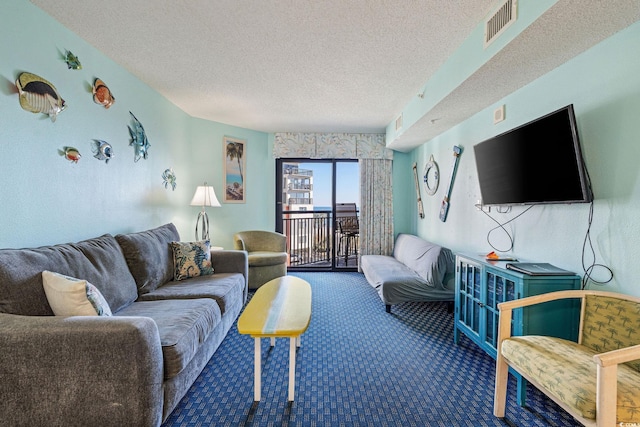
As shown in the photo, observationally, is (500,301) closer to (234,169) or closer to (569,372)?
(569,372)

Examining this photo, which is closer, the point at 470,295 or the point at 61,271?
the point at 61,271

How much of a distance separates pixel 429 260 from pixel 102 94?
3.38 meters

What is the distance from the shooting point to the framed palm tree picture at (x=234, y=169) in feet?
14.0

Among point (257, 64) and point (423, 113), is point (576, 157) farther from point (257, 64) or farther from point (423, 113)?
point (257, 64)

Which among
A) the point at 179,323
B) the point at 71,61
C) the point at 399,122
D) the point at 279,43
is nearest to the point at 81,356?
the point at 179,323

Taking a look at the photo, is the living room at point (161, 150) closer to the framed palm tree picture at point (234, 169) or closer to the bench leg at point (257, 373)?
the framed palm tree picture at point (234, 169)

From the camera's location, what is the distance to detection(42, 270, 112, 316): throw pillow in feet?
4.55

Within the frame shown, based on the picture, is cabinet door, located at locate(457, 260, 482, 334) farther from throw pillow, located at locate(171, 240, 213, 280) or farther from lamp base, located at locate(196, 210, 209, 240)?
lamp base, located at locate(196, 210, 209, 240)

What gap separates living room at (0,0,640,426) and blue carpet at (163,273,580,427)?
888 mm

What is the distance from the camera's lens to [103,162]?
2.33 metres

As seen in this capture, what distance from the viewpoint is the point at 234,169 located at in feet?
14.3

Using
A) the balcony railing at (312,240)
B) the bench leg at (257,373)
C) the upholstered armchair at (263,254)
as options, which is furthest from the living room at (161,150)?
the balcony railing at (312,240)

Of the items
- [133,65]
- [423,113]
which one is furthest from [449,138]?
[133,65]

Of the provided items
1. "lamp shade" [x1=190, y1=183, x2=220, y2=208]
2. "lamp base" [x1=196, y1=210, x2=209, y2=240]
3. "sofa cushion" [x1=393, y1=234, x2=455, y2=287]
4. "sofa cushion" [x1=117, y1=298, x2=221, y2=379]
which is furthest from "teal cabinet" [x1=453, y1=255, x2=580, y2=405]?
"lamp base" [x1=196, y1=210, x2=209, y2=240]
